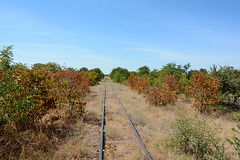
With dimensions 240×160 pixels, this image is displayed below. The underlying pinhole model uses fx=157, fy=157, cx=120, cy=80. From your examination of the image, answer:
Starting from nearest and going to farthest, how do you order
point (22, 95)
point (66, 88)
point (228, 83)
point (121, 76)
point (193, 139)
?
1. point (193, 139)
2. point (22, 95)
3. point (66, 88)
4. point (228, 83)
5. point (121, 76)

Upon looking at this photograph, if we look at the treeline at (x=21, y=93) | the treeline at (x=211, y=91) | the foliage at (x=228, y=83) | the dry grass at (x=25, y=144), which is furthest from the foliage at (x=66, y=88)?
the foliage at (x=228, y=83)

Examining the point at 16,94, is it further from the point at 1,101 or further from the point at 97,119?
the point at 97,119

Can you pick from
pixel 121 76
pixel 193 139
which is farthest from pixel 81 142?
pixel 121 76

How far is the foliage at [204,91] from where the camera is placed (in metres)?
9.43

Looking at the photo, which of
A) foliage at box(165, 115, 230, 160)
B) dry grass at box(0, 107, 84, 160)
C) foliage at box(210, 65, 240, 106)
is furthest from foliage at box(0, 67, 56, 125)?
foliage at box(210, 65, 240, 106)

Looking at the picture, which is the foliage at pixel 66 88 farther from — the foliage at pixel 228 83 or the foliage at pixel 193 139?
the foliage at pixel 228 83

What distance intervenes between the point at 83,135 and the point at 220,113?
891cm

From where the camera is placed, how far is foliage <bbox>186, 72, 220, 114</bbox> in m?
9.43

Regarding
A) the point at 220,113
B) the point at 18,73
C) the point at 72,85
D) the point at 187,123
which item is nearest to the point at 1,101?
the point at 18,73

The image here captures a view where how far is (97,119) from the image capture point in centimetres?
843

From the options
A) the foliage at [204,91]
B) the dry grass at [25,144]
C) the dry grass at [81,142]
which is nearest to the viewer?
the dry grass at [25,144]

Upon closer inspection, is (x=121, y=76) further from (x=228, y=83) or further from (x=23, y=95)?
(x=23, y=95)

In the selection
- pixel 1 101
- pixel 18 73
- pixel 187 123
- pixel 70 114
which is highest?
pixel 18 73

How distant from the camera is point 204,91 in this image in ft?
31.9
